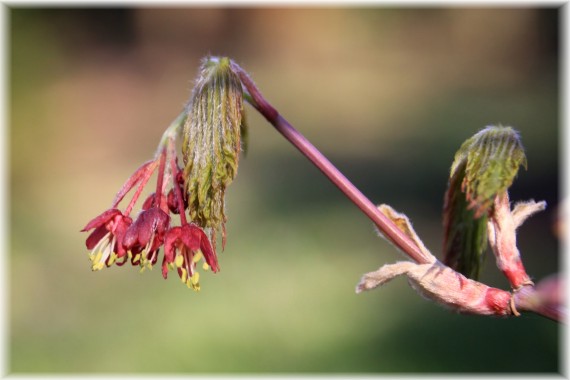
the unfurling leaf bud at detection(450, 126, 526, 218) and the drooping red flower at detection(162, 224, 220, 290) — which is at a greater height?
the unfurling leaf bud at detection(450, 126, 526, 218)

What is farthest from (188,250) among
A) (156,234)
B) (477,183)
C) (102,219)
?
(477,183)

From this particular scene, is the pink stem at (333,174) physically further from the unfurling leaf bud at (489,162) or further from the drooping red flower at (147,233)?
the drooping red flower at (147,233)

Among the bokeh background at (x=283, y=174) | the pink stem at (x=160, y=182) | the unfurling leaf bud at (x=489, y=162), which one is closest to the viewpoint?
the unfurling leaf bud at (x=489, y=162)

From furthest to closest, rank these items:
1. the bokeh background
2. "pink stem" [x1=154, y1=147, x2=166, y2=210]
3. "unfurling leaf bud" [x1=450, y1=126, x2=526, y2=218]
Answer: the bokeh background, "pink stem" [x1=154, y1=147, x2=166, y2=210], "unfurling leaf bud" [x1=450, y1=126, x2=526, y2=218]

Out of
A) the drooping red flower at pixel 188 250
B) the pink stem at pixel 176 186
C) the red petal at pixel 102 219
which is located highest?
the pink stem at pixel 176 186

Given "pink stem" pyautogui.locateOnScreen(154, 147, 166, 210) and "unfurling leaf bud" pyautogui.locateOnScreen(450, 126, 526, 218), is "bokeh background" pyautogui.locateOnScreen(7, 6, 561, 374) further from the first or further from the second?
"unfurling leaf bud" pyautogui.locateOnScreen(450, 126, 526, 218)

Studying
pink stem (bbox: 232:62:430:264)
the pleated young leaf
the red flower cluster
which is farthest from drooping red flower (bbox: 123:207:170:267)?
the pleated young leaf

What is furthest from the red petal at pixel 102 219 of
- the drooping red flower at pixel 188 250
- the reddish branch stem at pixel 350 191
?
the reddish branch stem at pixel 350 191

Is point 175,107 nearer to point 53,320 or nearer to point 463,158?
point 53,320
